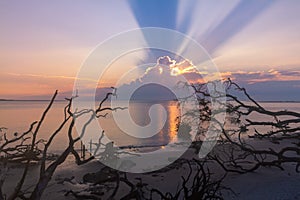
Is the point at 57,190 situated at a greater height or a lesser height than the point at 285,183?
lesser

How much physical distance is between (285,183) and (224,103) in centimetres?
335

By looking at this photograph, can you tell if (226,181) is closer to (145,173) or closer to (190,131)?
(145,173)

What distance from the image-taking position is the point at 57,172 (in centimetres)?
1442

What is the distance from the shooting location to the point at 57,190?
34.2 feet

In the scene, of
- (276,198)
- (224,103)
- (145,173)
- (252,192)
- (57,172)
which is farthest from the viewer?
(57,172)

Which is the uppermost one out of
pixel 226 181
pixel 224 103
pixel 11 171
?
pixel 224 103

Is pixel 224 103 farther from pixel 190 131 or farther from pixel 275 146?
pixel 190 131

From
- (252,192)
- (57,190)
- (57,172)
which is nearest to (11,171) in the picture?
(57,172)

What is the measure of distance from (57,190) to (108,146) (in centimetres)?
487

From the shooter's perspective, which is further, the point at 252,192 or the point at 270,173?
the point at 270,173

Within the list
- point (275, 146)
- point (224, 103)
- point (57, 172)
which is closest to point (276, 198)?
point (224, 103)

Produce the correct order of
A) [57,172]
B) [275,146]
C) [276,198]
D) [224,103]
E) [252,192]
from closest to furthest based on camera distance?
[276,198] → [252,192] → [224,103] → [57,172] → [275,146]

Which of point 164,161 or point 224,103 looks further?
point 164,161

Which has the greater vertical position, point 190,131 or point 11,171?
point 190,131
